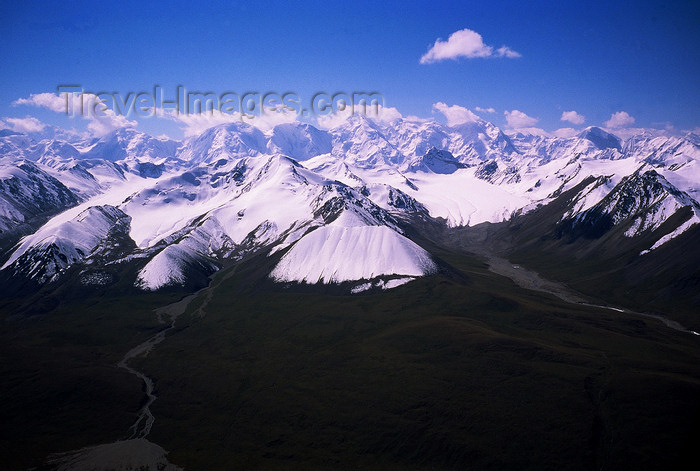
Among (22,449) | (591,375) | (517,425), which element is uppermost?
(591,375)

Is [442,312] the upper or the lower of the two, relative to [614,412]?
upper

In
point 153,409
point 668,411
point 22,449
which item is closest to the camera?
point 668,411

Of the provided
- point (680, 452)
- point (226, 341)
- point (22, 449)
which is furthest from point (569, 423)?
point (22, 449)

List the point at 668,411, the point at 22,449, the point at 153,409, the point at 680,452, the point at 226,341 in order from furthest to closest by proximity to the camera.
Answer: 1. the point at 226,341
2. the point at 153,409
3. the point at 22,449
4. the point at 668,411
5. the point at 680,452

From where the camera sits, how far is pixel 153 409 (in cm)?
12475

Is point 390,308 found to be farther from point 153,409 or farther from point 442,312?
point 153,409

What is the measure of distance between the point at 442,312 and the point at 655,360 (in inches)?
2770

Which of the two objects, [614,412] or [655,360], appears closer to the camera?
[614,412]

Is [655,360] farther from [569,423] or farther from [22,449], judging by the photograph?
[22,449]

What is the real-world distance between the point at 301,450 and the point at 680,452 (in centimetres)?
7930

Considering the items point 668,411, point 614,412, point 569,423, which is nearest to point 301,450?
point 569,423

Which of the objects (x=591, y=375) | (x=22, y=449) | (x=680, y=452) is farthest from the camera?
(x=591, y=375)

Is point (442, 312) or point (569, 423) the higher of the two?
point (442, 312)

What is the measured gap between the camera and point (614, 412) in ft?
338
